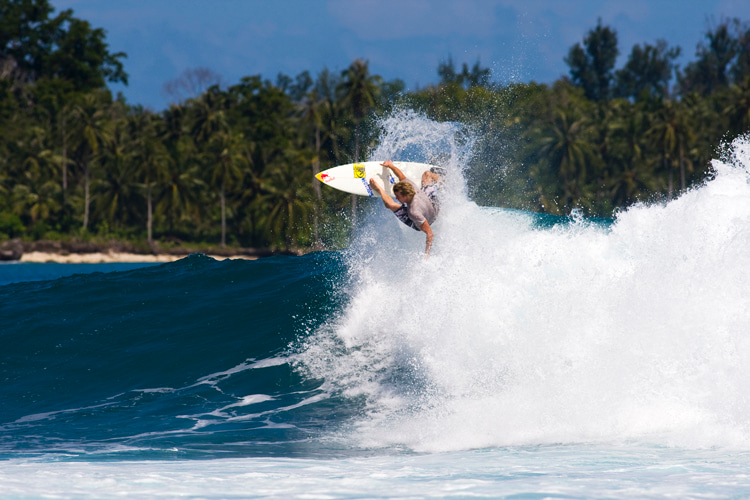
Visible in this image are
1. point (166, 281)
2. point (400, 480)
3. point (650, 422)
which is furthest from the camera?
point (166, 281)

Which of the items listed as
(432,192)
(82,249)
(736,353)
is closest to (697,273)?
(736,353)

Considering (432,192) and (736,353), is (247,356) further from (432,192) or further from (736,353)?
(736,353)

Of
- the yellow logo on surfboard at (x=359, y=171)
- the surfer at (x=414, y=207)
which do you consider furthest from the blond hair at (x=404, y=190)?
the yellow logo on surfboard at (x=359, y=171)

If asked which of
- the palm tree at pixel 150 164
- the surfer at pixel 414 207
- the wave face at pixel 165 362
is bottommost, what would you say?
the wave face at pixel 165 362

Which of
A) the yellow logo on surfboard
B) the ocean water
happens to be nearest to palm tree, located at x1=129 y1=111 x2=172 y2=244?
the yellow logo on surfboard

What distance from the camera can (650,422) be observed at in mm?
6500

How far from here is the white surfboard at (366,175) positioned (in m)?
11.6

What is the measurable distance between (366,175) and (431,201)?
8.50 feet

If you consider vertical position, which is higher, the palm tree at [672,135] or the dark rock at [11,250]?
the palm tree at [672,135]

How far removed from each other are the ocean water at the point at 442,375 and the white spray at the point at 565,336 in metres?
0.02

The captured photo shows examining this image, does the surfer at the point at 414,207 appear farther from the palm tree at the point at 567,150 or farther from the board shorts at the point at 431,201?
the palm tree at the point at 567,150

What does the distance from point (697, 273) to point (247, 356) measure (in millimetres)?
5427

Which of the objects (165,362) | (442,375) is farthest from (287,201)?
(442,375)

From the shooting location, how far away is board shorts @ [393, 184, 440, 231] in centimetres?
950
